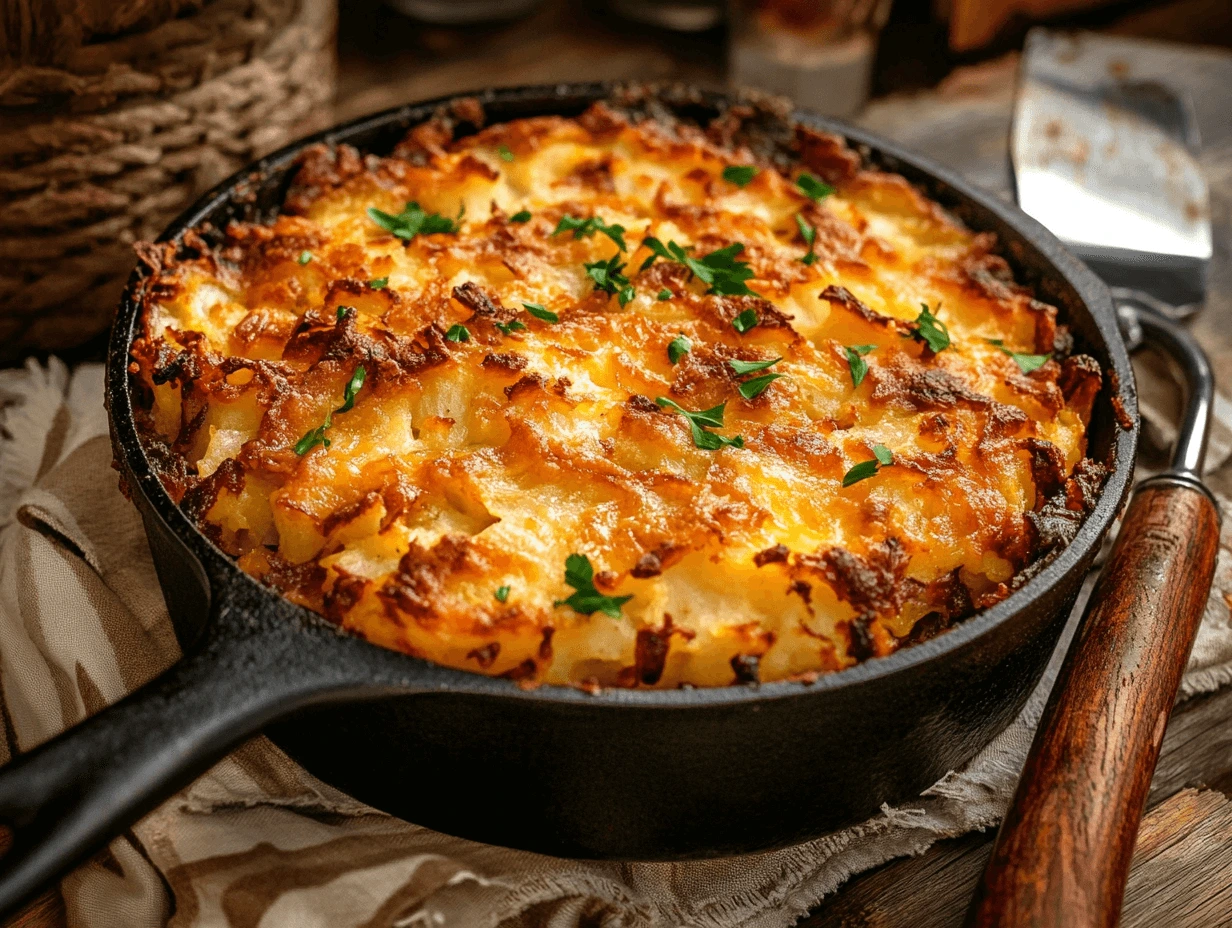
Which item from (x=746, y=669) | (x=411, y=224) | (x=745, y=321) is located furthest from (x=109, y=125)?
(x=746, y=669)

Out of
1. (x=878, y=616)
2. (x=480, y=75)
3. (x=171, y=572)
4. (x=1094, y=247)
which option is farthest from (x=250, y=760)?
(x=480, y=75)

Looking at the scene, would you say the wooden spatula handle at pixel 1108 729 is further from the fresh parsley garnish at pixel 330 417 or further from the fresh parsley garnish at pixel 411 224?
the fresh parsley garnish at pixel 411 224

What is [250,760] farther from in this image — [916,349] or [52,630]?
[916,349]

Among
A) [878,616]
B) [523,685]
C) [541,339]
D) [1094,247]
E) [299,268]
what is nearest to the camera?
[523,685]

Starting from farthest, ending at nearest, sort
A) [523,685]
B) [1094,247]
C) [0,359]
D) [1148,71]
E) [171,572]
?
[1148,71], [1094,247], [0,359], [171,572], [523,685]

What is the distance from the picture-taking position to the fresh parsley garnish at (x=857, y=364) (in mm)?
2158

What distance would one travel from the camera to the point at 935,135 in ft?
13.2

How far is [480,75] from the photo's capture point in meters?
4.28

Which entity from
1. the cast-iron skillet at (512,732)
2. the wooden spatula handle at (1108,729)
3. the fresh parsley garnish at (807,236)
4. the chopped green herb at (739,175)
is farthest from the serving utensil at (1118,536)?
the chopped green herb at (739,175)

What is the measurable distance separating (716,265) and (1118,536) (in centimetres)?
89

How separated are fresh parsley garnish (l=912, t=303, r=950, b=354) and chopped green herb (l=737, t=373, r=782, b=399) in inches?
12.1

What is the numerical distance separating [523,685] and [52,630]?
3.34 feet

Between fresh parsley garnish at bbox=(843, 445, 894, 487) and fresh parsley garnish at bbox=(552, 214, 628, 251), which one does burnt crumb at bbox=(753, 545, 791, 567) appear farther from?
fresh parsley garnish at bbox=(552, 214, 628, 251)

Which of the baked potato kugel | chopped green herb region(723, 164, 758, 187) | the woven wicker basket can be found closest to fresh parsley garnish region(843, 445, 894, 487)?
the baked potato kugel
